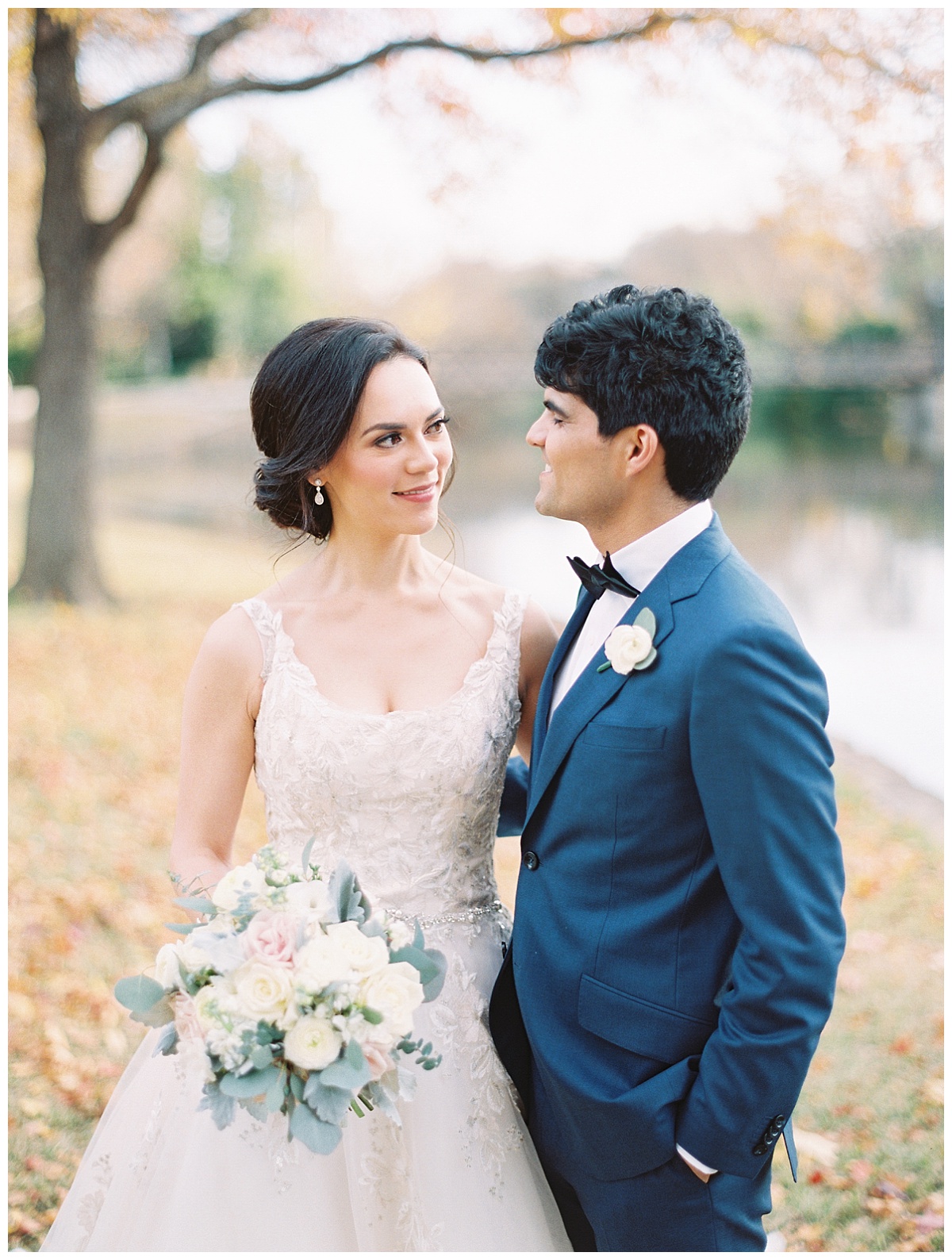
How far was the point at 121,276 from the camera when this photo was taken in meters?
24.5

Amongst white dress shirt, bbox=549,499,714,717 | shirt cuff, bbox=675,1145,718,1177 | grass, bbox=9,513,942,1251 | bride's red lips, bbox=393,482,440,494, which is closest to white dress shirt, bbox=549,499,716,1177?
white dress shirt, bbox=549,499,714,717

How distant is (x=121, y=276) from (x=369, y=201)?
8.41 meters

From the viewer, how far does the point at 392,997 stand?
1728 millimetres

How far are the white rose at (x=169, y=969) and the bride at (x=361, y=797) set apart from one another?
0.51m

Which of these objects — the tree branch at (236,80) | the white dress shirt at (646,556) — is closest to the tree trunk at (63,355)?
the tree branch at (236,80)

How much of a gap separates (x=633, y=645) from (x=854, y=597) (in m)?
11.7

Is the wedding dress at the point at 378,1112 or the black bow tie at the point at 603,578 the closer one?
the black bow tie at the point at 603,578

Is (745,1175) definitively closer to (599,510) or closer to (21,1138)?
(599,510)

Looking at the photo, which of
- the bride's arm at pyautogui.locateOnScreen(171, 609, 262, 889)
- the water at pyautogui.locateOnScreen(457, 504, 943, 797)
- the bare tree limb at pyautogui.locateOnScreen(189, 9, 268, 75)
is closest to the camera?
the bride's arm at pyautogui.locateOnScreen(171, 609, 262, 889)

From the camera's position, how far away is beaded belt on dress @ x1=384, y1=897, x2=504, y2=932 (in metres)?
2.37

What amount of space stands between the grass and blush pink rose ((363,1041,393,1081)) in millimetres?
2181

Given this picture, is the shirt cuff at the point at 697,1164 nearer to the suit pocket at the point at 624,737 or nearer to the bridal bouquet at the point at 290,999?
the bridal bouquet at the point at 290,999

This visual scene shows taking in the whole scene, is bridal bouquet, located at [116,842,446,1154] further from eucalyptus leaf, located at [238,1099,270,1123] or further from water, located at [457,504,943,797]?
water, located at [457,504,943,797]

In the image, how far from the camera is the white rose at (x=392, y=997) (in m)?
1.72
